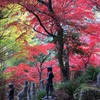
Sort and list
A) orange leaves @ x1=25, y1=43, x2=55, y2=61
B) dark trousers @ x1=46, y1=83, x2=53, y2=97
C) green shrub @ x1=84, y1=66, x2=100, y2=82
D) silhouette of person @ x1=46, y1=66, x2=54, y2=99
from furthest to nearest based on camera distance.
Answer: orange leaves @ x1=25, y1=43, x2=55, y2=61
green shrub @ x1=84, y1=66, x2=100, y2=82
dark trousers @ x1=46, y1=83, x2=53, y2=97
silhouette of person @ x1=46, y1=66, x2=54, y2=99

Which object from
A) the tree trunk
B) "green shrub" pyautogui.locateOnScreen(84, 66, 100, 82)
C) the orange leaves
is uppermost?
the orange leaves

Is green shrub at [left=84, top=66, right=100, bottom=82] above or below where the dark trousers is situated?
above

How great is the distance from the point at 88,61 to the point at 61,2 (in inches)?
214

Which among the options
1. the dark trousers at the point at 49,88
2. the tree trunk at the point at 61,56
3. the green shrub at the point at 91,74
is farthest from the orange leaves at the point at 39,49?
the dark trousers at the point at 49,88

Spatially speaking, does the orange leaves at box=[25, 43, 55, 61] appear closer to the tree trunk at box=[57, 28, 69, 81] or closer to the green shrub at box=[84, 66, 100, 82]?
the tree trunk at box=[57, 28, 69, 81]

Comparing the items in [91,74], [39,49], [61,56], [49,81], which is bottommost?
[49,81]

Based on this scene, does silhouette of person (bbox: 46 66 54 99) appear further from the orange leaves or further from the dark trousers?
the orange leaves

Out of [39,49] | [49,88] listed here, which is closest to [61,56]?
[49,88]

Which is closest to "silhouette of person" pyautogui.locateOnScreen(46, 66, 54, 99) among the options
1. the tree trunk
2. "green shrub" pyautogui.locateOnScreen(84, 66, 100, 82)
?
"green shrub" pyautogui.locateOnScreen(84, 66, 100, 82)

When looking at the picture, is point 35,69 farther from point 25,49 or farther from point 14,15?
point 14,15

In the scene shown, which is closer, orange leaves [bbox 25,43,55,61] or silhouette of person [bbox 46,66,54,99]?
silhouette of person [bbox 46,66,54,99]

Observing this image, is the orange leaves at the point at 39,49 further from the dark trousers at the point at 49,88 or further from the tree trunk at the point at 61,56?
the dark trousers at the point at 49,88

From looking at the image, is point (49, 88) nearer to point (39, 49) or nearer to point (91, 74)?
point (91, 74)

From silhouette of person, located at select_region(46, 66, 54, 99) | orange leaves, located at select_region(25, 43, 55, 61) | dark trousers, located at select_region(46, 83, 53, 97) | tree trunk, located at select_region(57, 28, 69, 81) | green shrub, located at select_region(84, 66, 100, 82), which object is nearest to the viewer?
silhouette of person, located at select_region(46, 66, 54, 99)
